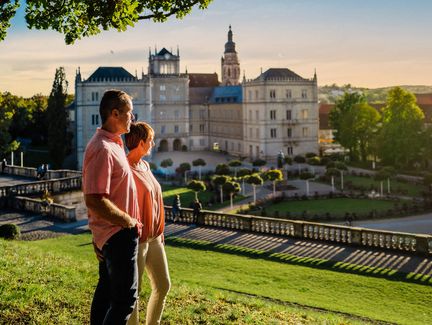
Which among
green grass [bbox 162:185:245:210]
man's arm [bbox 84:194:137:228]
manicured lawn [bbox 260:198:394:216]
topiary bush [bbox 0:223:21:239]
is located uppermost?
man's arm [bbox 84:194:137:228]

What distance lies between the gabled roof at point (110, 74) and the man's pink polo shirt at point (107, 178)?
6358 centimetres

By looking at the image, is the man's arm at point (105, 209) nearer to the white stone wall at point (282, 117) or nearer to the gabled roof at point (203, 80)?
the white stone wall at point (282, 117)

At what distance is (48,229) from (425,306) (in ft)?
52.2

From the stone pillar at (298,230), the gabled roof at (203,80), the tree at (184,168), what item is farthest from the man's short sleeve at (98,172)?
the gabled roof at (203,80)

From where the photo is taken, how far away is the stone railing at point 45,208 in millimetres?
24859

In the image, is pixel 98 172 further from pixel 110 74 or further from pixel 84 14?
pixel 110 74

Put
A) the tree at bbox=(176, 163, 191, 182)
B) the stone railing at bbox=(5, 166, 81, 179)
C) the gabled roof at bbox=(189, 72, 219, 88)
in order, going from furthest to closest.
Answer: the gabled roof at bbox=(189, 72, 219, 88) < the tree at bbox=(176, 163, 191, 182) < the stone railing at bbox=(5, 166, 81, 179)

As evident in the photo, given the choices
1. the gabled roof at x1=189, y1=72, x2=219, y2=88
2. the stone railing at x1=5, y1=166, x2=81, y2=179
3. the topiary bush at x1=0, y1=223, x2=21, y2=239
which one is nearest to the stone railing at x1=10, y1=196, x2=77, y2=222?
the topiary bush at x1=0, y1=223, x2=21, y2=239

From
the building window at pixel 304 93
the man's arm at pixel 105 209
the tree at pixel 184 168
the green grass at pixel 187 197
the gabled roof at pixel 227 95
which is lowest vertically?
the green grass at pixel 187 197

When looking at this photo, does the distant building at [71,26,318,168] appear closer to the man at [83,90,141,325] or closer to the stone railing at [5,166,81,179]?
the stone railing at [5,166,81,179]

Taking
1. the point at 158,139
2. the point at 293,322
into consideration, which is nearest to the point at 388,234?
the point at 293,322

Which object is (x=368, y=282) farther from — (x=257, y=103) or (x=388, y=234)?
(x=257, y=103)

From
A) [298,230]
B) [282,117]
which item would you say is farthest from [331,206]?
[282,117]

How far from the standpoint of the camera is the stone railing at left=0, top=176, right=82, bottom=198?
2792cm
